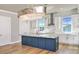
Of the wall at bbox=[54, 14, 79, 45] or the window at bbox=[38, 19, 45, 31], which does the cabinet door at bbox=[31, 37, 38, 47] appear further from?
the wall at bbox=[54, 14, 79, 45]

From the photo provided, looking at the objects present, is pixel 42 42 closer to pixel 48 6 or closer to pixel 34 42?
pixel 34 42

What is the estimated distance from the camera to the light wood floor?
7.46 feet

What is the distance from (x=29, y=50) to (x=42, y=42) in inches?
14.5

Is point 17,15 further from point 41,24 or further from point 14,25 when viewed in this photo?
point 41,24

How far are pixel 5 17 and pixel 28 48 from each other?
0.93 m

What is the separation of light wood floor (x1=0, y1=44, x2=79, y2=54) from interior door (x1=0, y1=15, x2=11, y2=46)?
0.15 meters

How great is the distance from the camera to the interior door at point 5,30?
2.36m

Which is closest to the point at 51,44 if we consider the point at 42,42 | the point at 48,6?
the point at 42,42

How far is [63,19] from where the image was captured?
2389 mm

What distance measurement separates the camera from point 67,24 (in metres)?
2.38

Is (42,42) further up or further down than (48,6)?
further down

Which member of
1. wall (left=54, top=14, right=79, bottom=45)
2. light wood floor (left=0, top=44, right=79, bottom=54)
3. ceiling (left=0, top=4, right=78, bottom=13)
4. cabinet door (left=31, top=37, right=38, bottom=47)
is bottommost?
light wood floor (left=0, top=44, right=79, bottom=54)

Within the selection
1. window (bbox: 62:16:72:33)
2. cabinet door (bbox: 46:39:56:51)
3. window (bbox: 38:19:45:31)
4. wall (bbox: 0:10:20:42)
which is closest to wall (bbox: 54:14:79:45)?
window (bbox: 62:16:72:33)
